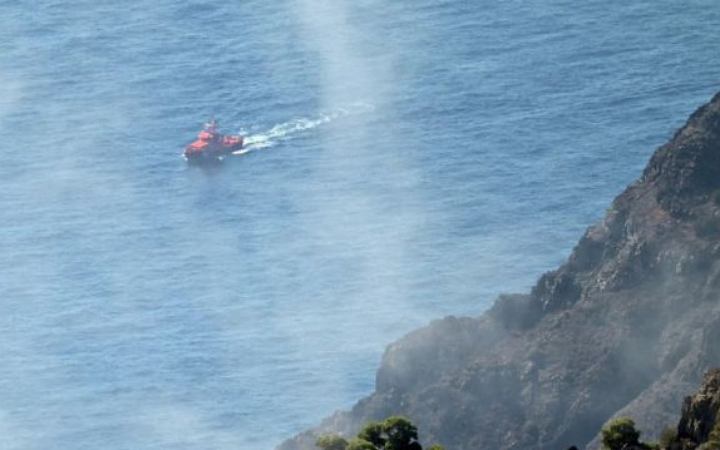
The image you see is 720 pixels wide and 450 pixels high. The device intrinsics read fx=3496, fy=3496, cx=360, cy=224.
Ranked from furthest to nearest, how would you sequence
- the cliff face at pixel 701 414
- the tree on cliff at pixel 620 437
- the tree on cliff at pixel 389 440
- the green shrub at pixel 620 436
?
the tree on cliff at pixel 389 440 < the green shrub at pixel 620 436 < the tree on cliff at pixel 620 437 < the cliff face at pixel 701 414

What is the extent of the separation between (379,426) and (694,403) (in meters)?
17.8

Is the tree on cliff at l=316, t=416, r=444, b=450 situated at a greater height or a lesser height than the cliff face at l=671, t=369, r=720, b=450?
lesser

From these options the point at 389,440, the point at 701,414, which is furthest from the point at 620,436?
the point at 389,440

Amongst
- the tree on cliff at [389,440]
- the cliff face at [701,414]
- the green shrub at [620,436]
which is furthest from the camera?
the tree on cliff at [389,440]

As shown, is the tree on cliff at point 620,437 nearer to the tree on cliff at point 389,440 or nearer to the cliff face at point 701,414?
the cliff face at point 701,414

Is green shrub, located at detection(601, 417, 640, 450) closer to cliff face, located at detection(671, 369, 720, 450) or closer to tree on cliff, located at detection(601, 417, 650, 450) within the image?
tree on cliff, located at detection(601, 417, 650, 450)

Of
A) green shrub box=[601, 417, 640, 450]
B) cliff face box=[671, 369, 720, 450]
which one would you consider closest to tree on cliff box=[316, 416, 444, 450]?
green shrub box=[601, 417, 640, 450]

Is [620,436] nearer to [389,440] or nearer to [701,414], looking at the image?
[701,414]

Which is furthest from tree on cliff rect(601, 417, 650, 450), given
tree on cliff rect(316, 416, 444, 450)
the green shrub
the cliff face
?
tree on cliff rect(316, 416, 444, 450)

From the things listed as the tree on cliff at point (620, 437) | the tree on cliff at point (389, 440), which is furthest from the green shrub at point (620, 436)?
the tree on cliff at point (389, 440)

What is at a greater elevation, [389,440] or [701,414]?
[701,414]

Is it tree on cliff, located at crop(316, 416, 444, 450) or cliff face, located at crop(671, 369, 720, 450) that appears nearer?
cliff face, located at crop(671, 369, 720, 450)

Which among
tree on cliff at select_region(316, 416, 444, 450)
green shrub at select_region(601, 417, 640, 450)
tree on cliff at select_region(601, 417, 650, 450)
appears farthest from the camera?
tree on cliff at select_region(316, 416, 444, 450)

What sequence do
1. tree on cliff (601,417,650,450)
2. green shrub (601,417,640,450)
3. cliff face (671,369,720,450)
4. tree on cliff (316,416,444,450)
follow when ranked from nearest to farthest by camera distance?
cliff face (671,369,720,450) → tree on cliff (601,417,650,450) → green shrub (601,417,640,450) → tree on cliff (316,416,444,450)
